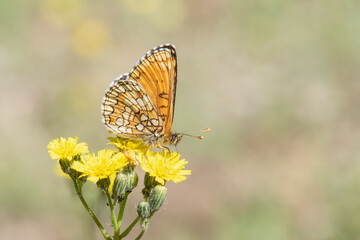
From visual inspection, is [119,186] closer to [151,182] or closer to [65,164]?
[151,182]

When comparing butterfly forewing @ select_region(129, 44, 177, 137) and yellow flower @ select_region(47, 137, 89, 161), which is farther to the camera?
butterfly forewing @ select_region(129, 44, 177, 137)

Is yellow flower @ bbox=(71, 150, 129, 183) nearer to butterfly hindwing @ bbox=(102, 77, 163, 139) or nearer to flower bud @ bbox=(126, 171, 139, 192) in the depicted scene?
flower bud @ bbox=(126, 171, 139, 192)

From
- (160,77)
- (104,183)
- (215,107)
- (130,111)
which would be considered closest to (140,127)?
(130,111)

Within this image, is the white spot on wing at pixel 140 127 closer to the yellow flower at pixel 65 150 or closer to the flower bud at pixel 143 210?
the yellow flower at pixel 65 150

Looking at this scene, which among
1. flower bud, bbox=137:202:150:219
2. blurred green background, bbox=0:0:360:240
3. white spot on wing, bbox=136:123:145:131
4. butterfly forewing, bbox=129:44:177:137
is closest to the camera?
flower bud, bbox=137:202:150:219

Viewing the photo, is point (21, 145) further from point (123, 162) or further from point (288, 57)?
point (288, 57)

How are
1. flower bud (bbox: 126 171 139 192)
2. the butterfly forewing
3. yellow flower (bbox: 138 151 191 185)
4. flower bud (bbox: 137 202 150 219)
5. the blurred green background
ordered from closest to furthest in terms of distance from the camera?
flower bud (bbox: 137 202 150 219) → flower bud (bbox: 126 171 139 192) → yellow flower (bbox: 138 151 191 185) → the butterfly forewing → the blurred green background

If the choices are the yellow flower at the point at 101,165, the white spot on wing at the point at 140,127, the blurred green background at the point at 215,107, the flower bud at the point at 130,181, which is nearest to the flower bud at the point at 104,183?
the yellow flower at the point at 101,165

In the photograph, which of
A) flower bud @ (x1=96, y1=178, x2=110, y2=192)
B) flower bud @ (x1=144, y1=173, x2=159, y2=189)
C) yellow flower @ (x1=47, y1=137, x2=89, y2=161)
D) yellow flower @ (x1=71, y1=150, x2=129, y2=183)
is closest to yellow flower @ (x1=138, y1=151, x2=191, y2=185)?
flower bud @ (x1=144, y1=173, x2=159, y2=189)
